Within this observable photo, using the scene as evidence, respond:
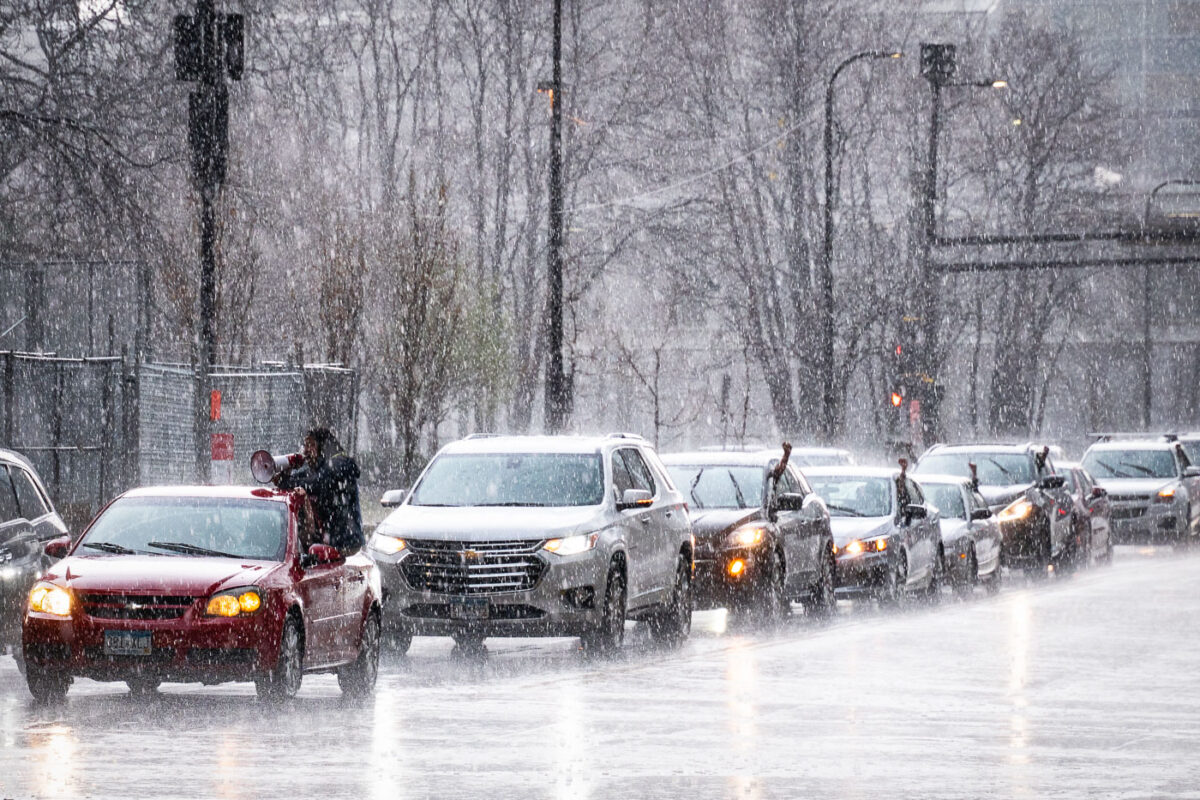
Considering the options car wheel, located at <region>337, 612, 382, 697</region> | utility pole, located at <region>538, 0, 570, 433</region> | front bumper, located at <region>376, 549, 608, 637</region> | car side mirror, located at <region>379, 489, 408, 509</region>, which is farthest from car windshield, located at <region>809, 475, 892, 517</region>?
car wheel, located at <region>337, 612, 382, 697</region>

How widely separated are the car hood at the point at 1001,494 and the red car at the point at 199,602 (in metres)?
18.1

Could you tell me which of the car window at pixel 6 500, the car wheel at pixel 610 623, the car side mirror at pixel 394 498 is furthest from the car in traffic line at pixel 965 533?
the car window at pixel 6 500

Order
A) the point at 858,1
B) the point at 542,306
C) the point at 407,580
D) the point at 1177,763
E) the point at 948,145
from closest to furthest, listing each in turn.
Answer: the point at 1177,763 < the point at 407,580 < the point at 858,1 < the point at 948,145 < the point at 542,306

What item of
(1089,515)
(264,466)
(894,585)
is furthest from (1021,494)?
(264,466)

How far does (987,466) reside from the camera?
34.7 metres

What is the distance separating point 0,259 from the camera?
109 feet

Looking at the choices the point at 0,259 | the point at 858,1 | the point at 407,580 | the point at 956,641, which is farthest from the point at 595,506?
the point at 858,1

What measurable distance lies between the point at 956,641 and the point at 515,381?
43879 mm

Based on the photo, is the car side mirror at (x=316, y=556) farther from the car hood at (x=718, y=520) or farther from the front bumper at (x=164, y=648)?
the car hood at (x=718, y=520)

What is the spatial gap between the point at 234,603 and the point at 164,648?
508 mm

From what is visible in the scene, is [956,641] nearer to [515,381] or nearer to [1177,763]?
[1177,763]

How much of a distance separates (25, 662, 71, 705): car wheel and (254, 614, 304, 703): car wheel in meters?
1.17

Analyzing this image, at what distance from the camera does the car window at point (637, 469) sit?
21.0m

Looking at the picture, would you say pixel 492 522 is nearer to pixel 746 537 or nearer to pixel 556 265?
pixel 746 537
